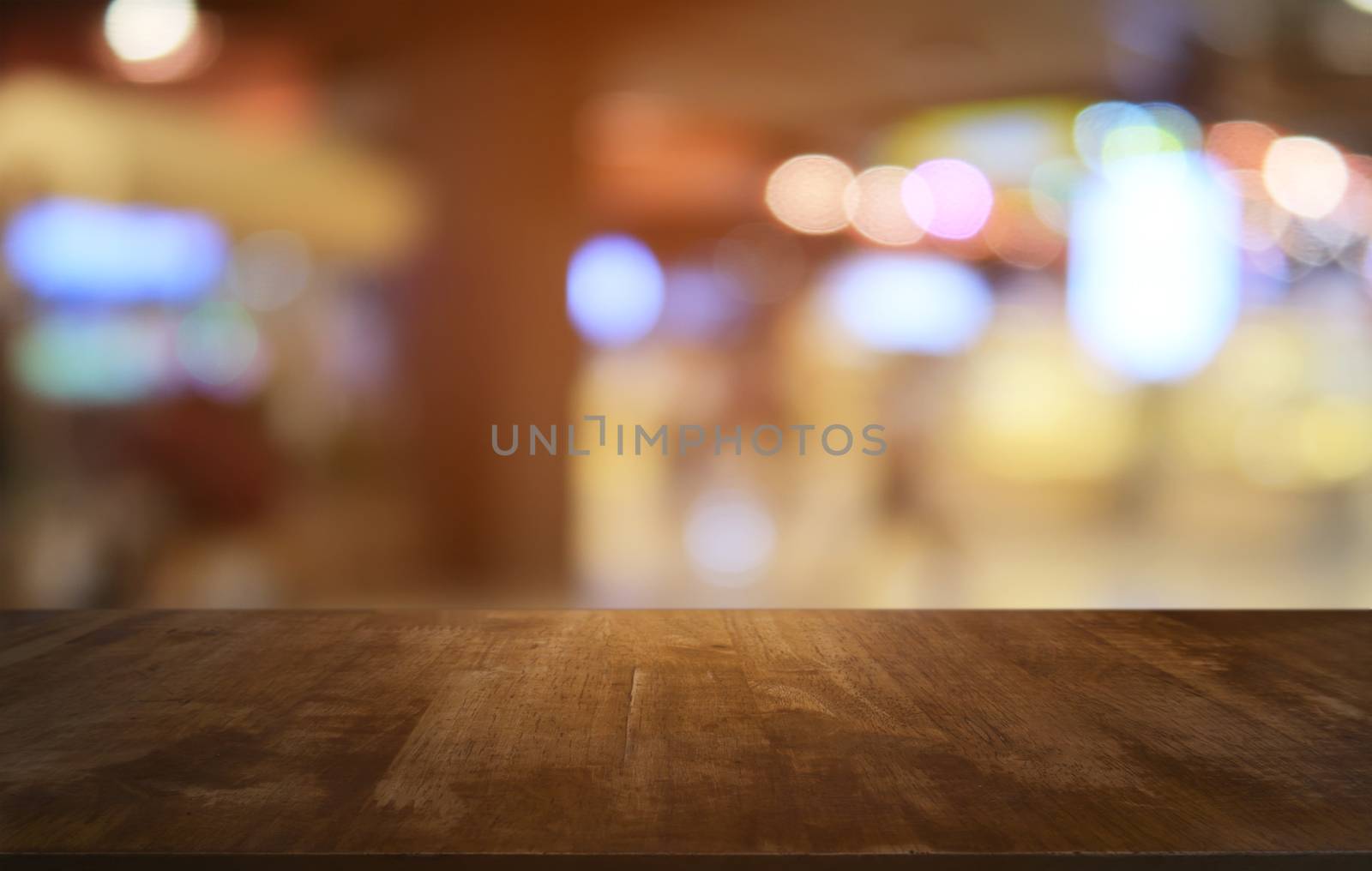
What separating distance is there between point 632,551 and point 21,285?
1677 millimetres

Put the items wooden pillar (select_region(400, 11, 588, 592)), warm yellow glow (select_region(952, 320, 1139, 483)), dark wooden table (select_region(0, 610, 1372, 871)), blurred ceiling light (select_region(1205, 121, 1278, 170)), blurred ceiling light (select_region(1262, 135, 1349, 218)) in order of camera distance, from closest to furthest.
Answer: dark wooden table (select_region(0, 610, 1372, 871))
wooden pillar (select_region(400, 11, 588, 592))
warm yellow glow (select_region(952, 320, 1139, 483))
blurred ceiling light (select_region(1205, 121, 1278, 170))
blurred ceiling light (select_region(1262, 135, 1349, 218))

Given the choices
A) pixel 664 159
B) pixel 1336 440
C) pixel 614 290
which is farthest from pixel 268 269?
pixel 1336 440

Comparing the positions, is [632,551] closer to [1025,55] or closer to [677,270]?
[677,270]

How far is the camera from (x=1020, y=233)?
3.07m

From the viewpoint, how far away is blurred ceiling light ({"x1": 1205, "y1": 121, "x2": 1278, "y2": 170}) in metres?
3.28

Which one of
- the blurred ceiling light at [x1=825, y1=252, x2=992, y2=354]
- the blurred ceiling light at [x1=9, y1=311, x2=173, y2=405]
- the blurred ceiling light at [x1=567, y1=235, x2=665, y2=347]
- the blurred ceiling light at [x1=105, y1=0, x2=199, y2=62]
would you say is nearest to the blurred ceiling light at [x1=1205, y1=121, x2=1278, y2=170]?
Answer: the blurred ceiling light at [x1=825, y1=252, x2=992, y2=354]

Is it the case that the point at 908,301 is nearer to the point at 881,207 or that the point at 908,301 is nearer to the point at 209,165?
the point at 881,207

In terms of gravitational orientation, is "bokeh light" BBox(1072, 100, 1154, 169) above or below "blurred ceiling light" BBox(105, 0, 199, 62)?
below

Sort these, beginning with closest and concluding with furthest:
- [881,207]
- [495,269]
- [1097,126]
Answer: [495,269], [881,207], [1097,126]

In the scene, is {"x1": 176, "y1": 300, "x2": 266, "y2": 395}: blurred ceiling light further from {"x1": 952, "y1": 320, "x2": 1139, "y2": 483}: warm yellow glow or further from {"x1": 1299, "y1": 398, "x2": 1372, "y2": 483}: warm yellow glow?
{"x1": 1299, "y1": 398, "x2": 1372, "y2": 483}: warm yellow glow

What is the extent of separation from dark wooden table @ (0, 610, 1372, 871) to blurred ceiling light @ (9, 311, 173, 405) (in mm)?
2188

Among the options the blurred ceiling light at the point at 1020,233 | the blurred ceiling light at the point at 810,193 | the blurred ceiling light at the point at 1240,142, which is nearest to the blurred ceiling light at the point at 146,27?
the blurred ceiling light at the point at 810,193

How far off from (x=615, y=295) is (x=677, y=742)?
2.32 metres

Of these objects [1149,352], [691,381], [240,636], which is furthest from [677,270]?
[240,636]
